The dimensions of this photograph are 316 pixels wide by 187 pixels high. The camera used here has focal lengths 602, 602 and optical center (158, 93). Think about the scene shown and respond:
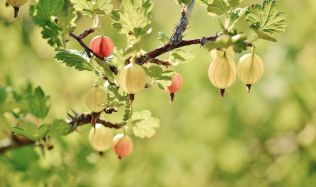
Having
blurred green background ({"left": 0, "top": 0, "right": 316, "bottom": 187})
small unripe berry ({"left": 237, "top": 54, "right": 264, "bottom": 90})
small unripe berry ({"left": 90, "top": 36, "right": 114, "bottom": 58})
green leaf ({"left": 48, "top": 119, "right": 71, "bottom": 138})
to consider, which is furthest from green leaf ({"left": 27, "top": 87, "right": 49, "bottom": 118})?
blurred green background ({"left": 0, "top": 0, "right": 316, "bottom": 187})

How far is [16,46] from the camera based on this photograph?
84.4 inches

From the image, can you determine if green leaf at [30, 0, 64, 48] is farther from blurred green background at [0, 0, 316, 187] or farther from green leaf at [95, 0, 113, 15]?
blurred green background at [0, 0, 316, 187]

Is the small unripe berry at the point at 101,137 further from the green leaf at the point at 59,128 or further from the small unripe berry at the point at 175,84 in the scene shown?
the small unripe berry at the point at 175,84

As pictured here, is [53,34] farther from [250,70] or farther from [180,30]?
[250,70]

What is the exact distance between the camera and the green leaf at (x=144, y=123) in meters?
1.13

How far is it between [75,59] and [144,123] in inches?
11.5

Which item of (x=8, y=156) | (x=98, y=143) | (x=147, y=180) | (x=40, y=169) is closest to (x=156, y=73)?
(x=98, y=143)

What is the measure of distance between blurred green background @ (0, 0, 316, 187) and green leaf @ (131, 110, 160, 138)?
94 centimetres

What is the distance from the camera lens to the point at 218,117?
7.72 feet

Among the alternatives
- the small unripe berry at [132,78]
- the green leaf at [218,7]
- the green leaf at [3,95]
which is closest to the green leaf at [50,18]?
the small unripe berry at [132,78]

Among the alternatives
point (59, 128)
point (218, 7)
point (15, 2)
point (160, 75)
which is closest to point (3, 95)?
point (59, 128)

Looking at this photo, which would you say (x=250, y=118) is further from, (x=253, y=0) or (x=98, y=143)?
(x=98, y=143)

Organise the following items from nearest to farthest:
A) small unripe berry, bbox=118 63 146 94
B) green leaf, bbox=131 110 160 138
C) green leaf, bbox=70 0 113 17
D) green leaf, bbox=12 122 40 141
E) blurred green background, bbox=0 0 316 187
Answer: small unripe berry, bbox=118 63 146 94 < green leaf, bbox=70 0 113 17 < green leaf, bbox=12 122 40 141 < green leaf, bbox=131 110 160 138 < blurred green background, bbox=0 0 316 187

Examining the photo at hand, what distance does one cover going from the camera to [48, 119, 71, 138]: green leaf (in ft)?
3.49
